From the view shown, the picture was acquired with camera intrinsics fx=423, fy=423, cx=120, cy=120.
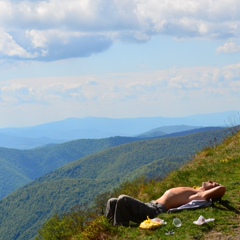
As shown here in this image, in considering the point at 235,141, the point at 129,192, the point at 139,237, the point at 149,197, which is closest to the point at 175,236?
the point at 139,237

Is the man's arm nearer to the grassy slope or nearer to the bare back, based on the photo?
the bare back

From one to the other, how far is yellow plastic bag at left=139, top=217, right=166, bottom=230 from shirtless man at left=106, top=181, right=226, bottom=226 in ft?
1.90

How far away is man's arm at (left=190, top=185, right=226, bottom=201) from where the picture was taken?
34.8 feet

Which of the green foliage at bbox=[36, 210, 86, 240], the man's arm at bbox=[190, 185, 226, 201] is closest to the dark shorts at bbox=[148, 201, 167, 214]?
the man's arm at bbox=[190, 185, 226, 201]

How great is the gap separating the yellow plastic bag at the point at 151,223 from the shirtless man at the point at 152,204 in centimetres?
58

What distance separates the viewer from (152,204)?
10906 millimetres

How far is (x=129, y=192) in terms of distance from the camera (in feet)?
50.7

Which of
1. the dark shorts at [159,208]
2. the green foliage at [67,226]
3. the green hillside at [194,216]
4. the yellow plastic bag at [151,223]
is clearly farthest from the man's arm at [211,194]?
the green foliage at [67,226]

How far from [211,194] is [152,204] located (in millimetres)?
1521

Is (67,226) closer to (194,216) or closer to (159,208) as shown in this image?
(159,208)

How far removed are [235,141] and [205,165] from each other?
4.54 meters

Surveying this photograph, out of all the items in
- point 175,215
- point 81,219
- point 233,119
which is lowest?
point 81,219

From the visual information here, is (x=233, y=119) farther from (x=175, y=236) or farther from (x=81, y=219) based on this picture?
(x=175, y=236)

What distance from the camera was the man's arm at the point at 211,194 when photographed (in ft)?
34.8
